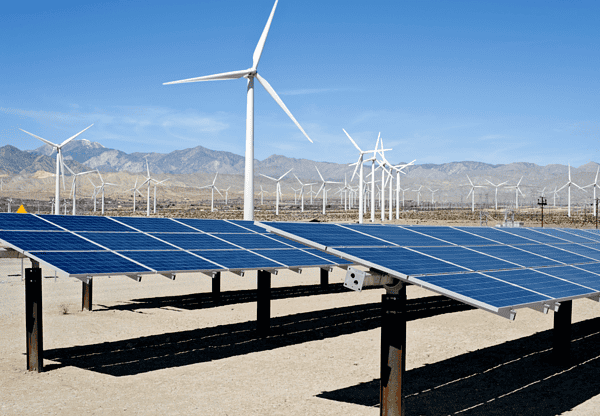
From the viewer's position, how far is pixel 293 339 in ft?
81.6

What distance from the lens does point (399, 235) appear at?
17516mm

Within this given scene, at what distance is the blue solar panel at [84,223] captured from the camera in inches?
855

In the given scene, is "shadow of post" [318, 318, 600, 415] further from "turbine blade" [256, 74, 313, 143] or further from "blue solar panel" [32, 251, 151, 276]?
"turbine blade" [256, 74, 313, 143]

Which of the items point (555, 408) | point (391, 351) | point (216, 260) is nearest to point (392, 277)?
point (391, 351)

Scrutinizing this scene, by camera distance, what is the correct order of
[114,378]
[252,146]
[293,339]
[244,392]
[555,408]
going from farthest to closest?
1. [252,146]
2. [293,339]
3. [114,378]
4. [244,392]
5. [555,408]

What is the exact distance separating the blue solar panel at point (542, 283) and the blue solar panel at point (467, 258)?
44 centimetres

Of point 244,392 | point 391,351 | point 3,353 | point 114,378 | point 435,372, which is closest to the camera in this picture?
point 391,351

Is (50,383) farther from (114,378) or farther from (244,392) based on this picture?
(244,392)

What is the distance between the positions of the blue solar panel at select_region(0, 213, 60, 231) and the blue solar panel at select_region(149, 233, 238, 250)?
4.33 metres

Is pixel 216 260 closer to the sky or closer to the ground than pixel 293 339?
closer to the sky

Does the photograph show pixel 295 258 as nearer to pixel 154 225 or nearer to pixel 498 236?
pixel 154 225

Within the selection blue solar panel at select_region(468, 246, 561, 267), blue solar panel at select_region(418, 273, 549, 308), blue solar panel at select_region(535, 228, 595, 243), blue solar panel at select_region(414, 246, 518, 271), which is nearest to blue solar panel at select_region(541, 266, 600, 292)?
blue solar panel at select_region(468, 246, 561, 267)

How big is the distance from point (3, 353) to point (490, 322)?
2174 centimetres

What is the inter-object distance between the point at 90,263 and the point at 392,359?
10116 millimetres
